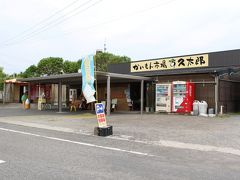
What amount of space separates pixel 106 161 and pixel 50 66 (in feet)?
155

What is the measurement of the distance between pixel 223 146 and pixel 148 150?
2504 mm

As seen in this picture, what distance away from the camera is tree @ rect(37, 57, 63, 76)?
5191 centimetres

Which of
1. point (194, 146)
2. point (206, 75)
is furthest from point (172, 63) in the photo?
point (194, 146)

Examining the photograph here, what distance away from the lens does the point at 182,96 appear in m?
19.5

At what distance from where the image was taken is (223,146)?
8891mm

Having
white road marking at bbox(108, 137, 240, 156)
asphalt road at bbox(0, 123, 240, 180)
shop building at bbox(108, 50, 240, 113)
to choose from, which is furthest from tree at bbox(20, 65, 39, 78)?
white road marking at bbox(108, 137, 240, 156)

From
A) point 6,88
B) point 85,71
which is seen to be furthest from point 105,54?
point 85,71

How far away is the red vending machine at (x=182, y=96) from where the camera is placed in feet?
63.0

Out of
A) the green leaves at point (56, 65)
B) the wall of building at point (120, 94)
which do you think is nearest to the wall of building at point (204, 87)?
the wall of building at point (120, 94)

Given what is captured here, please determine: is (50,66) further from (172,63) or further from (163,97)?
(163,97)

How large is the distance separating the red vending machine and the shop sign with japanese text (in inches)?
74.4

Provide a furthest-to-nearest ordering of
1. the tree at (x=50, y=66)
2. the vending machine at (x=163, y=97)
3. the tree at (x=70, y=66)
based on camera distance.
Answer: the tree at (x=50, y=66) → the tree at (x=70, y=66) → the vending machine at (x=163, y=97)

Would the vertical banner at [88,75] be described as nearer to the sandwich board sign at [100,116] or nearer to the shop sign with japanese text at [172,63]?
the sandwich board sign at [100,116]

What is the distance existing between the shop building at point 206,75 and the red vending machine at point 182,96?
0.79 metres
